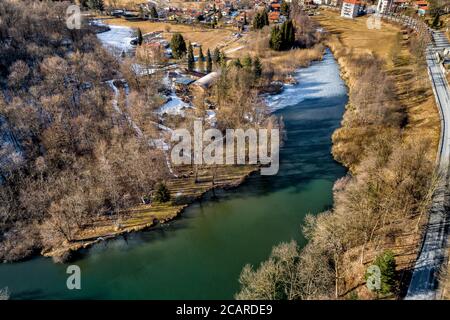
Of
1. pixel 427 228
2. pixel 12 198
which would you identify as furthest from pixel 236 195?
pixel 12 198

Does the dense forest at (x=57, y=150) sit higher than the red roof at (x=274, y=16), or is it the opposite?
the red roof at (x=274, y=16)

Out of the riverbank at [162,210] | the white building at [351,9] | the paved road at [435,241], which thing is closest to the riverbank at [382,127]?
the paved road at [435,241]

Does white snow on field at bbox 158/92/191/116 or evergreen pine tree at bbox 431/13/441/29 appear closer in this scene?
white snow on field at bbox 158/92/191/116

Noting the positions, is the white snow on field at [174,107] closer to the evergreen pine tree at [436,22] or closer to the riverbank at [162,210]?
the riverbank at [162,210]

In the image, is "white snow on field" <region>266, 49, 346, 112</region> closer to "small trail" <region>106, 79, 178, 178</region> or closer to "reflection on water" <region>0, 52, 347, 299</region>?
"reflection on water" <region>0, 52, 347, 299</region>

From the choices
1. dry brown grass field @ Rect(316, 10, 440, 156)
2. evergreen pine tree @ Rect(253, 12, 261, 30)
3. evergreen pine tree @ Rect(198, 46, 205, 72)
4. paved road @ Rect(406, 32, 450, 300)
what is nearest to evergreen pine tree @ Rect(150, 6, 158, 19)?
evergreen pine tree @ Rect(253, 12, 261, 30)

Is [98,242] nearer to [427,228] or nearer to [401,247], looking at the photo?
[401,247]

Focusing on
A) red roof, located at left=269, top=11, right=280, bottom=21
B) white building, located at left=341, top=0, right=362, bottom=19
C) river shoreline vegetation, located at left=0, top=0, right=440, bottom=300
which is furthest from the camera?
white building, located at left=341, top=0, right=362, bottom=19
